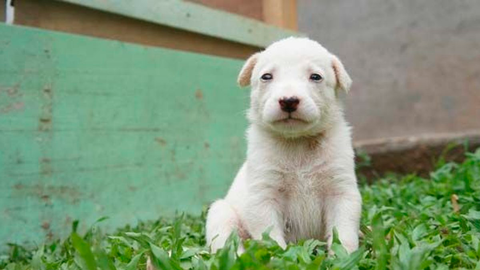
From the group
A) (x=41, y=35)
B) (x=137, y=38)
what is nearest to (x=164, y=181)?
(x=137, y=38)

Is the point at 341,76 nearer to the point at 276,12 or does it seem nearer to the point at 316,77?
the point at 316,77

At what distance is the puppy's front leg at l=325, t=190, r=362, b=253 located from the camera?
2.40 m

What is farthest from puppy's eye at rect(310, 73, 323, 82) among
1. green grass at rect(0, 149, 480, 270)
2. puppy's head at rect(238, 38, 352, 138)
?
green grass at rect(0, 149, 480, 270)

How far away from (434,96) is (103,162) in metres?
6.68

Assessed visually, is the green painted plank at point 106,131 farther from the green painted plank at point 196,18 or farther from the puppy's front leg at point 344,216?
the puppy's front leg at point 344,216

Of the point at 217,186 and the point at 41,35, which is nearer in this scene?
the point at 41,35

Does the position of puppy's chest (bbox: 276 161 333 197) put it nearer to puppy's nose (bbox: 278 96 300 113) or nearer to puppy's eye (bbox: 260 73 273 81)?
puppy's nose (bbox: 278 96 300 113)

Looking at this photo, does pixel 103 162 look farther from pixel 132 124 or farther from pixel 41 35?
pixel 41 35

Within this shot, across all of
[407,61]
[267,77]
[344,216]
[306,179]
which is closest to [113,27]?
[267,77]

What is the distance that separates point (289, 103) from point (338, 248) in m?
0.72

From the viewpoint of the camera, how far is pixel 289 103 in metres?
2.45

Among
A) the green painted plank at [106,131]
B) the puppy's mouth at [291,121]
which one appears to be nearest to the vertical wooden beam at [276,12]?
the green painted plank at [106,131]

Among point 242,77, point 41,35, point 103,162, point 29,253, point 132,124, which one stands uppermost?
point 41,35

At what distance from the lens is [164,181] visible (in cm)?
441
